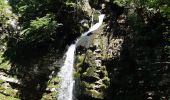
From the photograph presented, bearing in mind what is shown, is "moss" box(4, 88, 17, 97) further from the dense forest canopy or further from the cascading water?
the cascading water

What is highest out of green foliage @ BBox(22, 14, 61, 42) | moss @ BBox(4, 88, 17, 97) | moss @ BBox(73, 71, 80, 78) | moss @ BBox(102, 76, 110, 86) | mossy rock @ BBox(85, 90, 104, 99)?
green foliage @ BBox(22, 14, 61, 42)

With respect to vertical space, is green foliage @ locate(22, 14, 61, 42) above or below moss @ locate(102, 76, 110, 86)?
above

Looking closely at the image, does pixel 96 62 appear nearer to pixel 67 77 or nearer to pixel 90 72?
pixel 90 72

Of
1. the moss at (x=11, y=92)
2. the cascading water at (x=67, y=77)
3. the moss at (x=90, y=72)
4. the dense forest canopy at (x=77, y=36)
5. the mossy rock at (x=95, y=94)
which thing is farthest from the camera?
the moss at (x=11, y=92)

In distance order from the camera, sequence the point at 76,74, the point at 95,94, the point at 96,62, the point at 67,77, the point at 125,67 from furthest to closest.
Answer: the point at 67,77 < the point at 76,74 < the point at 96,62 < the point at 125,67 < the point at 95,94

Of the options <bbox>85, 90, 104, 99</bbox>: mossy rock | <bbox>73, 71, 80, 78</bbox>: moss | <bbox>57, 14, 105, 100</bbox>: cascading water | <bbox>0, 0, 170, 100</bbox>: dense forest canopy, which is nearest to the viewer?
<bbox>0, 0, 170, 100</bbox>: dense forest canopy

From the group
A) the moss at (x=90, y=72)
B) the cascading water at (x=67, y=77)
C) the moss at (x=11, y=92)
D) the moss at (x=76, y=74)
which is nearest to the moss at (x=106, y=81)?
the moss at (x=90, y=72)

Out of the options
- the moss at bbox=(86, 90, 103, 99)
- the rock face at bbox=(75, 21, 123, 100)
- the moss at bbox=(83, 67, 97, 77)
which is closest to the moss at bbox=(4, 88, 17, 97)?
the rock face at bbox=(75, 21, 123, 100)

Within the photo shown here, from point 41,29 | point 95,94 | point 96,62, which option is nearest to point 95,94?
point 95,94

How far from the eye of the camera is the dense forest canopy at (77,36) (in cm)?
2684

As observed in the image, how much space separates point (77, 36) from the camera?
115 feet

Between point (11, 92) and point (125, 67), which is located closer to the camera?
point (125, 67)

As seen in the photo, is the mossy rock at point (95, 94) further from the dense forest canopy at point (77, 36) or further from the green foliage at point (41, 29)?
the green foliage at point (41, 29)

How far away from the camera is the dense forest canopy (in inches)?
1057
